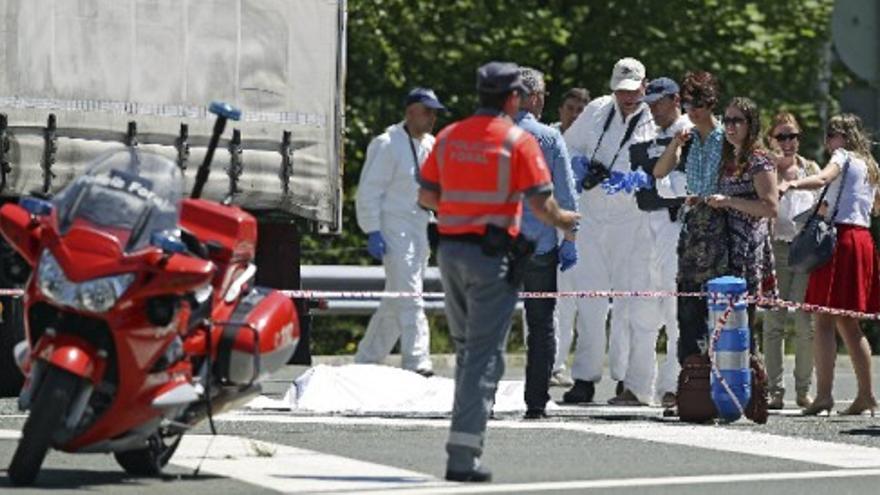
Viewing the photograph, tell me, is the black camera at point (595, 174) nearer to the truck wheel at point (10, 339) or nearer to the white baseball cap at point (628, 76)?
the white baseball cap at point (628, 76)

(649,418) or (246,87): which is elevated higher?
(246,87)

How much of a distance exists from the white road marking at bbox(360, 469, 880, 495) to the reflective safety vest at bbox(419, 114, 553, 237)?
1104 mm

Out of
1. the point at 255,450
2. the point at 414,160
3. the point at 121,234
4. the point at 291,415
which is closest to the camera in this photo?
the point at 121,234

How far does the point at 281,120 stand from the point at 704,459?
237 inches

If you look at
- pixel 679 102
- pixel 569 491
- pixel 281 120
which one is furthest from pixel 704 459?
pixel 281 120

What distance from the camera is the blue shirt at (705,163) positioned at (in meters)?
17.0

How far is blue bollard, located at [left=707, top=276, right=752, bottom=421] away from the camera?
1653 cm

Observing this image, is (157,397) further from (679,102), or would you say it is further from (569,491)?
(679,102)

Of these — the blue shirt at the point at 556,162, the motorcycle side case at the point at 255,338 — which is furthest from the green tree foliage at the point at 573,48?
the motorcycle side case at the point at 255,338

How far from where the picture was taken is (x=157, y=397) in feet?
38.8

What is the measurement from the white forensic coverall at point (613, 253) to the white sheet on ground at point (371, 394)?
1.08m

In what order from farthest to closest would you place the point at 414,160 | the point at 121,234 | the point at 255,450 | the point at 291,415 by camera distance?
the point at 414,160
the point at 291,415
the point at 255,450
the point at 121,234

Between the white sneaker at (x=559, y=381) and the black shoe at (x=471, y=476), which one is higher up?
the black shoe at (x=471, y=476)

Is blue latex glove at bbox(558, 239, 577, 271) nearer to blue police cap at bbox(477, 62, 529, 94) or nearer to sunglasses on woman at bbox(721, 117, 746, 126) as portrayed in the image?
sunglasses on woman at bbox(721, 117, 746, 126)
